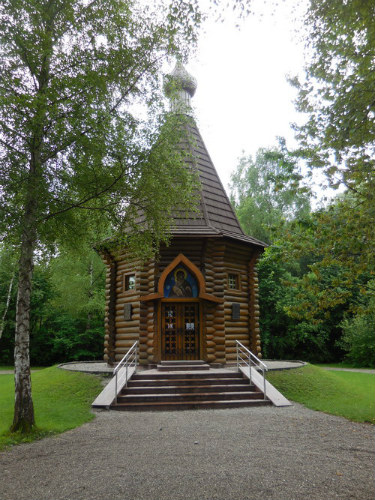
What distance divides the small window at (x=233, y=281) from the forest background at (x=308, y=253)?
1136 millimetres

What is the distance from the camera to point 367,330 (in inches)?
913

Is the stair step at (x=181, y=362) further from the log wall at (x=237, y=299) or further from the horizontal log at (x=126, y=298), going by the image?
the horizontal log at (x=126, y=298)

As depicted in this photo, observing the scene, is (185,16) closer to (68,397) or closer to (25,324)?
(25,324)

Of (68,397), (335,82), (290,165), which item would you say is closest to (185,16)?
(335,82)

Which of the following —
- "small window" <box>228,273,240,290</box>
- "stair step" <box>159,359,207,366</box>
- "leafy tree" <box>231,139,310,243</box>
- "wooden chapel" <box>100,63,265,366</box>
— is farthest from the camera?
"leafy tree" <box>231,139,310,243</box>

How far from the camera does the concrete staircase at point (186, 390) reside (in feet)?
31.3

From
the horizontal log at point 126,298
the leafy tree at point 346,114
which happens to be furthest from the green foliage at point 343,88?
the horizontal log at point 126,298

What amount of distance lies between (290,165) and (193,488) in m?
6.49

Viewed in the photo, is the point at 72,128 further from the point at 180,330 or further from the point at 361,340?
the point at 361,340

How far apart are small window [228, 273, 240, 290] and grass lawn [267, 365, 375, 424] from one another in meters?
3.61

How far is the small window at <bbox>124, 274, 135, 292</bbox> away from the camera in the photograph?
14.3m

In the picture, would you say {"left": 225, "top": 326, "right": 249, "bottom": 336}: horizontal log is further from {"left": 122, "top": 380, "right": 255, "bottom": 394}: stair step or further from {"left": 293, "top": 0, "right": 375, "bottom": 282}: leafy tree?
{"left": 293, "top": 0, "right": 375, "bottom": 282}: leafy tree

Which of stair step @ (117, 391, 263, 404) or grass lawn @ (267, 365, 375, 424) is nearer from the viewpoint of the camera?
grass lawn @ (267, 365, 375, 424)

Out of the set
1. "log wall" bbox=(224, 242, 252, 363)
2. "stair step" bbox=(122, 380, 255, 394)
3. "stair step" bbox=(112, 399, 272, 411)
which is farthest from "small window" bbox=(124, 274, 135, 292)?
"stair step" bbox=(112, 399, 272, 411)
